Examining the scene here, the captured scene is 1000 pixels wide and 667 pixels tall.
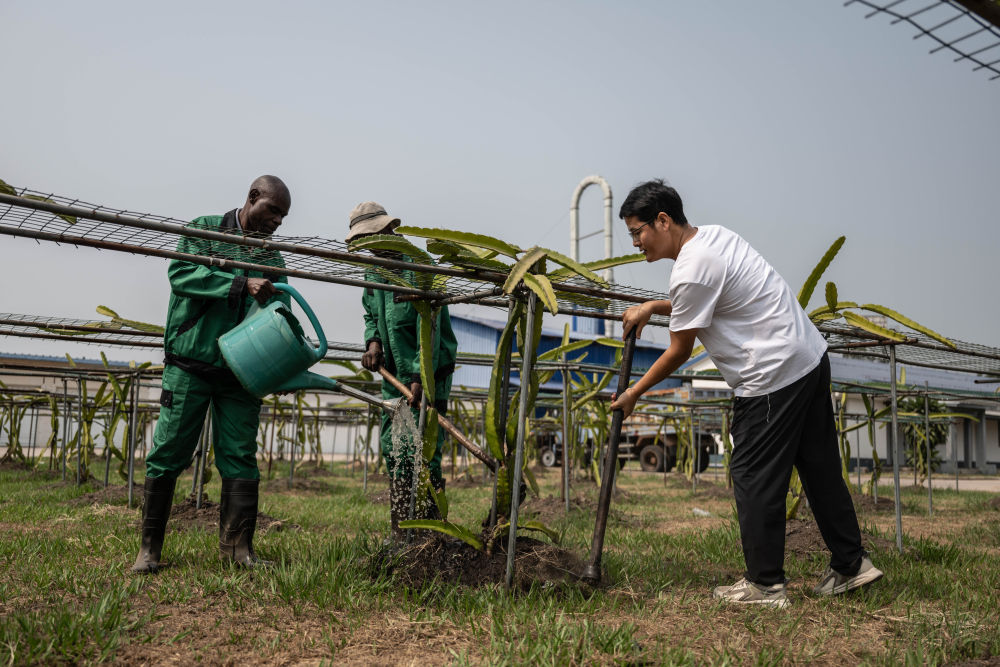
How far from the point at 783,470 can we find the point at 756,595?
0.48 m

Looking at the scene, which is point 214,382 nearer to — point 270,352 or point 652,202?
point 270,352

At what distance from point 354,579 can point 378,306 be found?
5.45ft

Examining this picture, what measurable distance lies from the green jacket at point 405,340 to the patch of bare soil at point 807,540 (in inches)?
83.0

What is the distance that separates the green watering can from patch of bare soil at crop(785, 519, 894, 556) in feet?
8.18

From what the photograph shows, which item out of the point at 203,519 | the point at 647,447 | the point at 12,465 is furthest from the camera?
the point at 647,447

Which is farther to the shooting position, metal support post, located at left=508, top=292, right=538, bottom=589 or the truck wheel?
the truck wheel

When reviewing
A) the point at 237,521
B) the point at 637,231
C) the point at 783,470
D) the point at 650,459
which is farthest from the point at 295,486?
the point at 650,459

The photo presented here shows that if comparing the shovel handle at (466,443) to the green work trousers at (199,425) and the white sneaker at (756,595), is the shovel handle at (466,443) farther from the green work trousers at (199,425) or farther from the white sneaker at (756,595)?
the white sneaker at (756,595)

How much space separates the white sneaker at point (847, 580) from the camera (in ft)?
9.38

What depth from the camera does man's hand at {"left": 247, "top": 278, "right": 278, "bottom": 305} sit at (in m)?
3.06

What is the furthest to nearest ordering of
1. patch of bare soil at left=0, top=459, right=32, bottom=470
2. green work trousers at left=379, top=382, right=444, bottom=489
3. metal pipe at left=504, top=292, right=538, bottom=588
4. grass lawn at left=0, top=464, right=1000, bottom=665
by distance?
1. patch of bare soil at left=0, top=459, right=32, bottom=470
2. green work trousers at left=379, top=382, right=444, bottom=489
3. metal pipe at left=504, top=292, right=538, bottom=588
4. grass lawn at left=0, top=464, right=1000, bottom=665

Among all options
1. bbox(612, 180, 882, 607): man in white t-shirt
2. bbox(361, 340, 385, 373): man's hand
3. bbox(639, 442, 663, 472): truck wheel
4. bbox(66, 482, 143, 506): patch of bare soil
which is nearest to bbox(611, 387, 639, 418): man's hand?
bbox(612, 180, 882, 607): man in white t-shirt

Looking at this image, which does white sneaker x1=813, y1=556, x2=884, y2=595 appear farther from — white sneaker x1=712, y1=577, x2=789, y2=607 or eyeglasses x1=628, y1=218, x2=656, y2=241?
eyeglasses x1=628, y1=218, x2=656, y2=241

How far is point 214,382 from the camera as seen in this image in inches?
128
